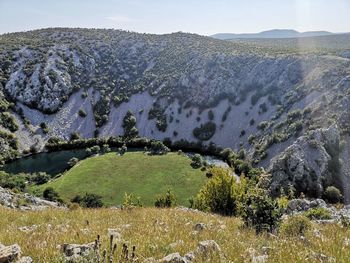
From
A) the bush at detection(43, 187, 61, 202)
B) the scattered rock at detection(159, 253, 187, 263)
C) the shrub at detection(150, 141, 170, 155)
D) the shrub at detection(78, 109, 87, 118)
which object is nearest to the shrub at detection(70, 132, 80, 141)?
the shrub at detection(78, 109, 87, 118)

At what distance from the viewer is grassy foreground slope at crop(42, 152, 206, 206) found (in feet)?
297

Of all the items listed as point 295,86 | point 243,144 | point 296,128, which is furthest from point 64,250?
point 295,86

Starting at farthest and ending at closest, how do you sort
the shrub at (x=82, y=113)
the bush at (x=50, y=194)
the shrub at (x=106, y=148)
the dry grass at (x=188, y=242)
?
the shrub at (x=82, y=113)
the shrub at (x=106, y=148)
the bush at (x=50, y=194)
the dry grass at (x=188, y=242)

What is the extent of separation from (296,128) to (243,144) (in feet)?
67.9

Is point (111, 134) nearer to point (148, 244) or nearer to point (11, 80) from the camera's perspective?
point (11, 80)

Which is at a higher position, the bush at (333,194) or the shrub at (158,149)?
the bush at (333,194)

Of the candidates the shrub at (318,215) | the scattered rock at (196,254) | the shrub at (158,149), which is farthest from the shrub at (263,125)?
the scattered rock at (196,254)

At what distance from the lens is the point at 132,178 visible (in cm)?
9950

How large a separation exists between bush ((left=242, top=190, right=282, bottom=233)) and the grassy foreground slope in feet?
229

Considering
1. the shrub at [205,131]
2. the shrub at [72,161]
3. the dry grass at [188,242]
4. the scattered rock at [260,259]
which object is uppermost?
the scattered rock at [260,259]

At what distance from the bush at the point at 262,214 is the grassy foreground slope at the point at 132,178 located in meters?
69.7

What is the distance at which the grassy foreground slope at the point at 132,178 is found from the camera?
90500mm

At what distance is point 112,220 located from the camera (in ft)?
52.3

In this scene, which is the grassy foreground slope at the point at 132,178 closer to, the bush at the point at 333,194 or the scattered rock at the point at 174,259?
the bush at the point at 333,194
